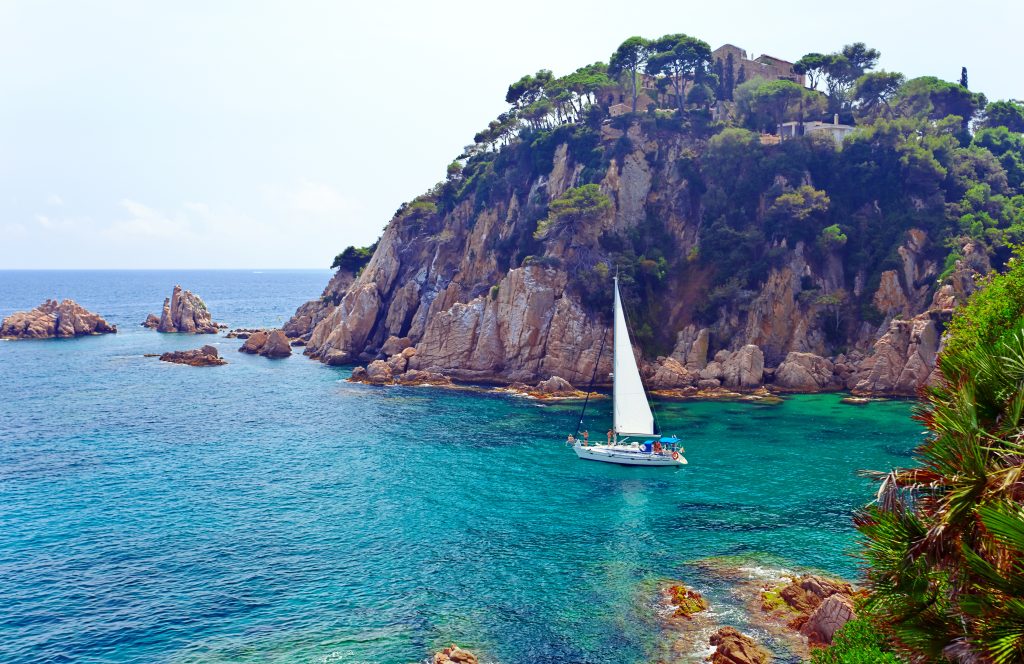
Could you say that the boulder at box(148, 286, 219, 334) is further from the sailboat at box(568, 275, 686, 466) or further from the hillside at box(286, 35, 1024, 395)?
the sailboat at box(568, 275, 686, 466)

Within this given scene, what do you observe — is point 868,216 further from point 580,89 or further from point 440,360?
point 440,360

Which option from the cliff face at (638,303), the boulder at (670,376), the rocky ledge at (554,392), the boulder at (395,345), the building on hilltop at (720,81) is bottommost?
the rocky ledge at (554,392)

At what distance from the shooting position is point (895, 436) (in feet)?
206

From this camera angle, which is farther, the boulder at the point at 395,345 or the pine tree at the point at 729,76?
the pine tree at the point at 729,76

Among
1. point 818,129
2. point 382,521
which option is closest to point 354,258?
point 818,129

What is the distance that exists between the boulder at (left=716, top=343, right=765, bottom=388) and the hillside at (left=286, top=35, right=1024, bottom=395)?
9.3 inches

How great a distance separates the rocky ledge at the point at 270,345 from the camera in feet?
373

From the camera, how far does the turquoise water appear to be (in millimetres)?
31719

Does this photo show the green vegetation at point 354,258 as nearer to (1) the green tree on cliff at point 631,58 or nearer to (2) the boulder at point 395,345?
(2) the boulder at point 395,345

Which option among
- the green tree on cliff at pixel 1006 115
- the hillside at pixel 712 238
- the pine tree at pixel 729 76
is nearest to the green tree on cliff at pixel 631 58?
the hillside at pixel 712 238

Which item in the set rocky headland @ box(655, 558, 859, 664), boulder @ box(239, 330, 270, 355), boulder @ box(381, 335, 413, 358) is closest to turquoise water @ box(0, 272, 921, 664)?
rocky headland @ box(655, 558, 859, 664)

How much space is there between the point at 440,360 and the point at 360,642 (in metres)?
64.5

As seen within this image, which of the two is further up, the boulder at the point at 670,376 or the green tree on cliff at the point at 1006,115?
the green tree on cliff at the point at 1006,115

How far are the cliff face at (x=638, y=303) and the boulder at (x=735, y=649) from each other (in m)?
55.9
